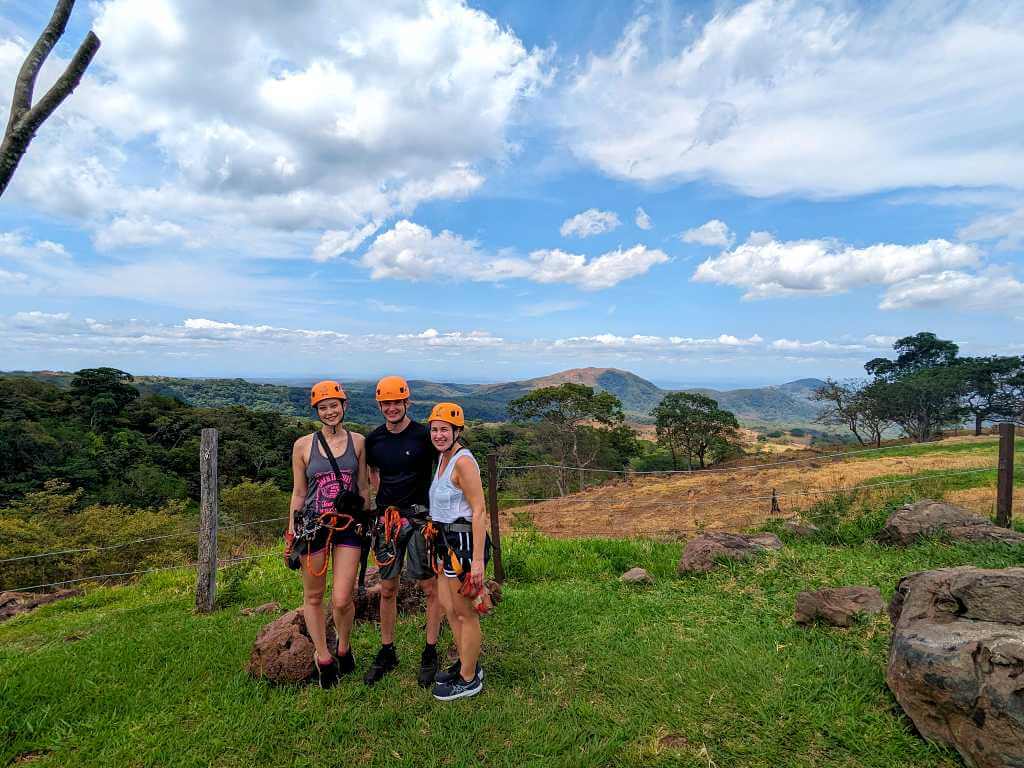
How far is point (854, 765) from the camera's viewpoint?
2912mm

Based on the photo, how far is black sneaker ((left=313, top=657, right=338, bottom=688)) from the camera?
13.0ft

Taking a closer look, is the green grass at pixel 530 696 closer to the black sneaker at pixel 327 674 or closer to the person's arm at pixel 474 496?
the black sneaker at pixel 327 674

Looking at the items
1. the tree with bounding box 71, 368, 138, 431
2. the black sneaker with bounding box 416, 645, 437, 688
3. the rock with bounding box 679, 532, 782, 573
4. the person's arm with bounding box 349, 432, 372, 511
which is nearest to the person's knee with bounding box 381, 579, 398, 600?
the black sneaker with bounding box 416, 645, 437, 688

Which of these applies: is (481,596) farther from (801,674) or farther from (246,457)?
(246,457)

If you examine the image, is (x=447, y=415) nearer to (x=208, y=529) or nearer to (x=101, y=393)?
(x=208, y=529)

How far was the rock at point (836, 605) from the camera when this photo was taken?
454cm

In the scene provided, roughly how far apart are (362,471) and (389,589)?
961 mm

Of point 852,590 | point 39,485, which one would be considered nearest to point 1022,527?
point 852,590

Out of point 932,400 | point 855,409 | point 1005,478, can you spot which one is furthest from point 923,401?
point 1005,478

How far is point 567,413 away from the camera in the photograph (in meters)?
39.6

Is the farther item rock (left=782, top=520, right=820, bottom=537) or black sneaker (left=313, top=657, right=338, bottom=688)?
rock (left=782, top=520, right=820, bottom=537)

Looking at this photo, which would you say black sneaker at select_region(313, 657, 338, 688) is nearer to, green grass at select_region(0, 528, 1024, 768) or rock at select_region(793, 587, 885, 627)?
green grass at select_region(0, 528, 1024, 768)

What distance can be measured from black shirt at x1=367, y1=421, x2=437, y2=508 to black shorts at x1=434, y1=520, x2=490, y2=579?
35cm

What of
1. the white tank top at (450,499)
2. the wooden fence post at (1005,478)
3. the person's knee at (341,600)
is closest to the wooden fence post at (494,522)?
the person's knee at (341,600)
